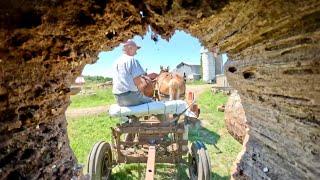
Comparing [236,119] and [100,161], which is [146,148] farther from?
[236,119]

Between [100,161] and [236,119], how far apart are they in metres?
3.99

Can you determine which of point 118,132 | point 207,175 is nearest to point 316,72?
point 207,175

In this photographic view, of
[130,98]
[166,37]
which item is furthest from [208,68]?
[166,37]

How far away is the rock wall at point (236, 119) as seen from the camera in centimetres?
766

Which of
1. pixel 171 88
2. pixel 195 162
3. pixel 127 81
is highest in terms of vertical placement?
pixel 127 81

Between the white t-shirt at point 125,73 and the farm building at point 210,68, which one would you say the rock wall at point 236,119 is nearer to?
the white t-shirt at point 125,73

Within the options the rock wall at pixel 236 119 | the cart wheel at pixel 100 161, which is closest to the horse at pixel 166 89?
the rock wall at pixel 236 119

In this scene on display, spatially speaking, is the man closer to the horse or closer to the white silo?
the horse

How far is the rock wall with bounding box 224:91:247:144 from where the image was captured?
25.1ft

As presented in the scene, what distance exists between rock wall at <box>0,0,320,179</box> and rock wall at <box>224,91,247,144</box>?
5551 millimetres

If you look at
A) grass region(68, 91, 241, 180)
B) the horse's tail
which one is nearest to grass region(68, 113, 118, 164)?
grass region(68, 91, 241, 180)

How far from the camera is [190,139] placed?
835 cm

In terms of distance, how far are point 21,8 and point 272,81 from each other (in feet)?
4.32

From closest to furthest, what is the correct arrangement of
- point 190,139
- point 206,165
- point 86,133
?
point 206,165
point 190,139
point 86,133
